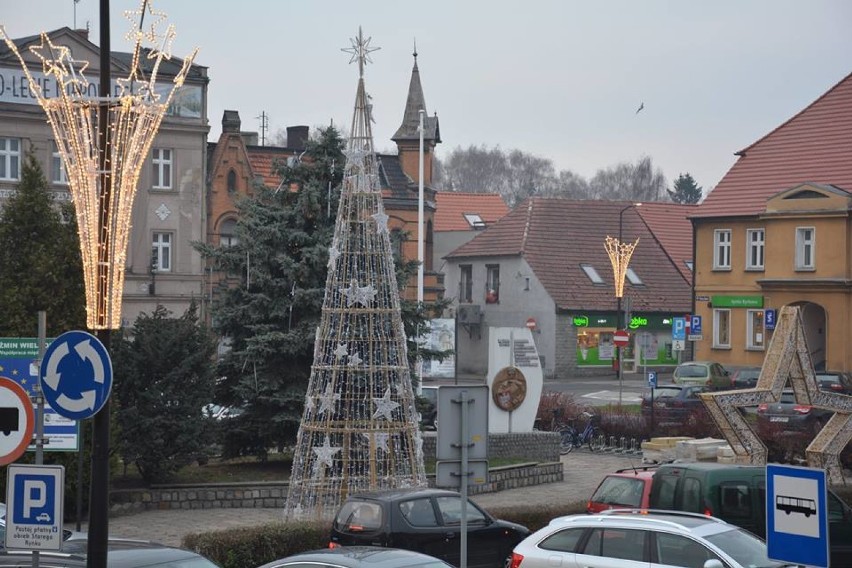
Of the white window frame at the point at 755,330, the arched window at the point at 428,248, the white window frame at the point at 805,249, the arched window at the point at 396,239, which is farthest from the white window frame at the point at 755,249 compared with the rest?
the arched window at the point at 396,239

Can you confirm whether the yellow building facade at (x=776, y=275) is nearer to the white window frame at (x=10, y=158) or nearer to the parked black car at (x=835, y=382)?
the parked black car at (x=835, y=382)

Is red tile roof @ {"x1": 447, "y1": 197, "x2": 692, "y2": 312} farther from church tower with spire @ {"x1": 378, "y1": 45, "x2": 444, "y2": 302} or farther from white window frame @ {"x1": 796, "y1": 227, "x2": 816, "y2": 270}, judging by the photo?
white window frame @ {"x1": 796, "y1": 227, "x2": 816, "y2": 270}

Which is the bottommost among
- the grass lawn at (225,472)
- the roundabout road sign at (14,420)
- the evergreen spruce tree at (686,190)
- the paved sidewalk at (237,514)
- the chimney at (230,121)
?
the paved sidewalk at (237,514)

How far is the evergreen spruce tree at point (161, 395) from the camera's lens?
23609mm

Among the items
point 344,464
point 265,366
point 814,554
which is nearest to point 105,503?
point 814,554

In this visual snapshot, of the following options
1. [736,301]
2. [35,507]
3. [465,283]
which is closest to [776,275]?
[736,301]

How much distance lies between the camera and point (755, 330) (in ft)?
170

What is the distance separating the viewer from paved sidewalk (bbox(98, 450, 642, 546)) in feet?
70.2

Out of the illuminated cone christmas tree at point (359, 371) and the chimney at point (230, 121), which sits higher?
the chimney at point (230, 121)

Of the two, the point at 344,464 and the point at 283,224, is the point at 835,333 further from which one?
the point at 344,464

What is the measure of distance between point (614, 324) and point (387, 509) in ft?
146

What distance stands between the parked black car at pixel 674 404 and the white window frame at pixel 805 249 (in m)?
11.6

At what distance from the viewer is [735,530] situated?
1302 cm

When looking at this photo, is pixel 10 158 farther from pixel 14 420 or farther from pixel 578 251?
pixel 14 420
